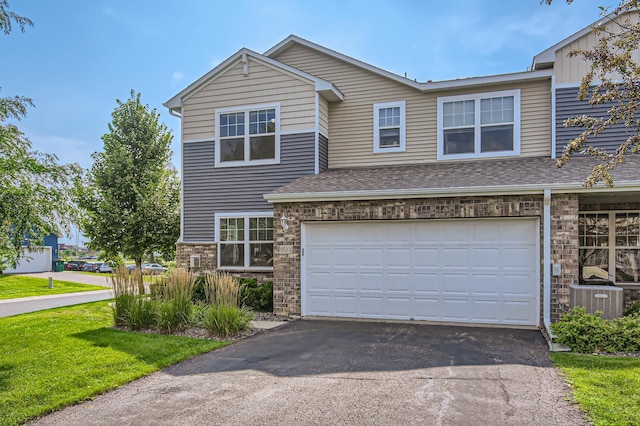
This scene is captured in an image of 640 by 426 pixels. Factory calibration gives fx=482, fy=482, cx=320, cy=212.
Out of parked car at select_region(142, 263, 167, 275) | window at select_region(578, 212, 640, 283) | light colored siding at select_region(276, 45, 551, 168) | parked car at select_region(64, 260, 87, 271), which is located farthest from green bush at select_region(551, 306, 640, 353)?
parked car at select_region(64, 260, 87, 271)

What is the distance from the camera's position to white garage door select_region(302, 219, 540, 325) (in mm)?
9945

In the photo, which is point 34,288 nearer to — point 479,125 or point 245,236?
point 245,236

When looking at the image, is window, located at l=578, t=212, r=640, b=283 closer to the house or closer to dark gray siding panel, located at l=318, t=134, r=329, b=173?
the house

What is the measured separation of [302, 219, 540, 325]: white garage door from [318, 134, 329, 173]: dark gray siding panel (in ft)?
8.46

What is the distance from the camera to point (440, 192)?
10.1 metres

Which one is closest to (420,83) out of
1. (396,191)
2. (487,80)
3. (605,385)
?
(487,80)

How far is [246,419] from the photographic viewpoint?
5242 millimetres

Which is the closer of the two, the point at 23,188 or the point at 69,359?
the point at 23,188

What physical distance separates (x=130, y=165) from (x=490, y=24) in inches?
509

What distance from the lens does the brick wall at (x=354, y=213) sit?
9.82 m

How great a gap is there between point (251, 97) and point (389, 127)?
156 inches

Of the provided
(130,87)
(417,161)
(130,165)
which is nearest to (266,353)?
(417,161)

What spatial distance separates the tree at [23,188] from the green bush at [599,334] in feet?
27.2

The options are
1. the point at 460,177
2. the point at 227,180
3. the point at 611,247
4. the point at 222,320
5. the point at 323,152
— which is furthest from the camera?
the point at 227,180
